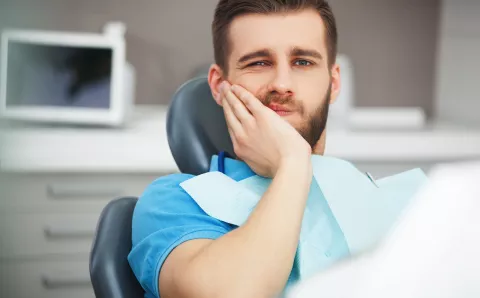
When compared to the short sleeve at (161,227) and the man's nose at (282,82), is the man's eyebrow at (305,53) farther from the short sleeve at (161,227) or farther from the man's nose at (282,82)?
the short sleeve at (161,227)

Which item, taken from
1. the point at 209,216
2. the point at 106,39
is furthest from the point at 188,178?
the point at 106,39

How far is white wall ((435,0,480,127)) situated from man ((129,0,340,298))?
5.79 ft

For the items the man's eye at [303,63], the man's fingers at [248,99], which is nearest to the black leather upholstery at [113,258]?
the man's fingers at [248,99]

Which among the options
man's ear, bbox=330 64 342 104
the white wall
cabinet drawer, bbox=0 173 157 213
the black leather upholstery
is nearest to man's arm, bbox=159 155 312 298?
the black leather upholstery

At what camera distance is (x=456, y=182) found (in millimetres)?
448

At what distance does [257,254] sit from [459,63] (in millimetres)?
2332

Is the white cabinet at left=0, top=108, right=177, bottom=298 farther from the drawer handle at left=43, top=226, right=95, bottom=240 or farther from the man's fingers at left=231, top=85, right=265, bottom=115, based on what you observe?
the man's fingers at left=231, top=85, right=265, bottom=115

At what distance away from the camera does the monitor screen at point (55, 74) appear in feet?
7.02

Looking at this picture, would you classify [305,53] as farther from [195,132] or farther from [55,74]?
[55,74]

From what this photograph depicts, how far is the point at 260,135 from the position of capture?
38.9 inches

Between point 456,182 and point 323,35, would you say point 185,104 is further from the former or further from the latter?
point 456,182

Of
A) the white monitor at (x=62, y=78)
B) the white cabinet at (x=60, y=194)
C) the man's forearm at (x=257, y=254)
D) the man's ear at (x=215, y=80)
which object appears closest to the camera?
the man's forearm at (x=257, y=254)

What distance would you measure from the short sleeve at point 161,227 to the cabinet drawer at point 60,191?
3.44ft

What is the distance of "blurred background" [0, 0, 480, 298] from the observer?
2.03 meters
